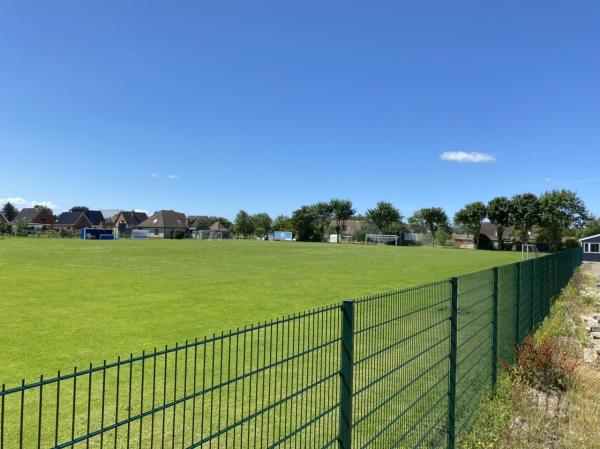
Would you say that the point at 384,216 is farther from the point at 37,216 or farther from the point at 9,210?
the point at 9,210

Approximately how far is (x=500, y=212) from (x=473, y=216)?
5.69 meters

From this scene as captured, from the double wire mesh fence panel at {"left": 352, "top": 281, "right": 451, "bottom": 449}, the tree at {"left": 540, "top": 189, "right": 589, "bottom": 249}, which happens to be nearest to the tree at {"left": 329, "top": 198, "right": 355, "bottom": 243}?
the tree at {"left": 540, "top": 189, "right": 589, "bottom": 249}

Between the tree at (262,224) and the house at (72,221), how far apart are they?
1535 inches

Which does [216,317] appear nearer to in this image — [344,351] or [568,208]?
[344,351]

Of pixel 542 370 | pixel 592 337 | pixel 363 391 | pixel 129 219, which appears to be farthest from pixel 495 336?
pixel 129 219

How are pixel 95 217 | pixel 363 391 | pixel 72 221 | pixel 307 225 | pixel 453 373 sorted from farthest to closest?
pixel 95 217, pixel 72 221, pixel 307 225, pixel 453 373, pixel 363 391

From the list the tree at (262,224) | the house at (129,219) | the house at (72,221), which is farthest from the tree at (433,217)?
the house at (72,221)

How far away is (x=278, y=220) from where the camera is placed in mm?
116312

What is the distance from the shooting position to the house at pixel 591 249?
51.7 metres

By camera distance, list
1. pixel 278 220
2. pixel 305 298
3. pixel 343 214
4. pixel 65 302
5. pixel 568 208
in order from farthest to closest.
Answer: pixel 278 220
pixel 343 214
pixel 568 208
pixel 305 298
pixel 65 302

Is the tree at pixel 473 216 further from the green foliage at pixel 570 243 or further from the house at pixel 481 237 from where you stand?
the green foliage at pixel 570 243

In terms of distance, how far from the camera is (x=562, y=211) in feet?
233

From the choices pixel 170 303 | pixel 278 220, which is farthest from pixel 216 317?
pixel 278 220

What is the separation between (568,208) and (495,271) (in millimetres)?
75309
